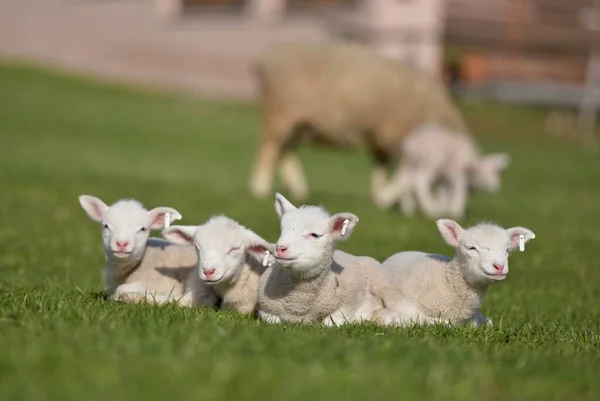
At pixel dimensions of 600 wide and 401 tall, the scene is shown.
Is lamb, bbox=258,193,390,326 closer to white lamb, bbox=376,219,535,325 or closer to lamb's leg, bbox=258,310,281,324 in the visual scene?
lamb's leg, bbox=258,310,281,324

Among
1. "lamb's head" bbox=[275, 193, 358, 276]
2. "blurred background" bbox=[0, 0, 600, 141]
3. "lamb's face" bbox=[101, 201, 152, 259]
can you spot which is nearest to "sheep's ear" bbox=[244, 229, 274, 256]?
"lamb's head" bbox=[275, 193, 358, 276]

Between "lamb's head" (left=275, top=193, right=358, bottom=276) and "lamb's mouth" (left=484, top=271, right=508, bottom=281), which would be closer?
"lamb's head" (left=275, top=193, right=358, bottom=276)

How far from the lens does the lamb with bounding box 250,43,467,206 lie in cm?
1619

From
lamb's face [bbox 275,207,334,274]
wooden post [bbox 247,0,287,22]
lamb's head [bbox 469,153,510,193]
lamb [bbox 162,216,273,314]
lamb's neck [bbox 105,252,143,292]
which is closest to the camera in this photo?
lamb's face [bbox 275,207,334,274]

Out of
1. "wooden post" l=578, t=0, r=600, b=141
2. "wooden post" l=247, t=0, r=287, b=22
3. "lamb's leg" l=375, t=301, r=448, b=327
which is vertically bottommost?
"wooden post" l=578, t=0, r=600, b=141

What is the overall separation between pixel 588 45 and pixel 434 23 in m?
6.70

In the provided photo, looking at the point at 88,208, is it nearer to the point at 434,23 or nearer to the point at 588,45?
the point at 434,23

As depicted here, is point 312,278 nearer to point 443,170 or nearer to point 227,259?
point 227,259

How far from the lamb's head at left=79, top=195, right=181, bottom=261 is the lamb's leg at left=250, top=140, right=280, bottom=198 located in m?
9.75

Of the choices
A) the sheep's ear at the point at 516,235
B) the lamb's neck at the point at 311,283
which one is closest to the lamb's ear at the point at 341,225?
the lamb's neck at the point at 311,283

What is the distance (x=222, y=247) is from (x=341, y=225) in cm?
73

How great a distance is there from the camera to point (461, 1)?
3947 cm

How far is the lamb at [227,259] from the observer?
6.53 m

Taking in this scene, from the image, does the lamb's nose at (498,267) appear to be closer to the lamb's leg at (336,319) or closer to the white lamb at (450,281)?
the white lamb at (450,281)
